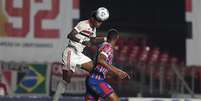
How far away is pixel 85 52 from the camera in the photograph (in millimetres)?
17578

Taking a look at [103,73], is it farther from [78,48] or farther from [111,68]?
[78,48]

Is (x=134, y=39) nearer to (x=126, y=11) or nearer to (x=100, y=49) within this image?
(x=126, y=11)

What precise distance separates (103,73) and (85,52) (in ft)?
17.9

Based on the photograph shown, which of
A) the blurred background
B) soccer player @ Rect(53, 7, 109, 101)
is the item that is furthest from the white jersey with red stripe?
the blurred background

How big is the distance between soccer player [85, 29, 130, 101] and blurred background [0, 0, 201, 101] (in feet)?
12.7

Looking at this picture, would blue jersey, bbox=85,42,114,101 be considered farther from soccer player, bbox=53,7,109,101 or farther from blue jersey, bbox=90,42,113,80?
soccer player, bbox=53,7,109,101

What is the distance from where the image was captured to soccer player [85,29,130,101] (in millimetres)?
11831

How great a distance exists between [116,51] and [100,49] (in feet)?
25.9

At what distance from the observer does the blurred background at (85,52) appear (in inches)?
682

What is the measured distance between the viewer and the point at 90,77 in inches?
482

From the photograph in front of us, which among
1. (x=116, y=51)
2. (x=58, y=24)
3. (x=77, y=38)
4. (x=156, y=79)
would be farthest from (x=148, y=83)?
(x=77, y=38)

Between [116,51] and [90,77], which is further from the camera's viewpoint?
[116,51]

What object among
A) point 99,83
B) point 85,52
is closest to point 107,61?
point 99,83

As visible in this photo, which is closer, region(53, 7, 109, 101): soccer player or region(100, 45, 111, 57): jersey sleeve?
region(100, 45, 111, 57): jersey sleeve
